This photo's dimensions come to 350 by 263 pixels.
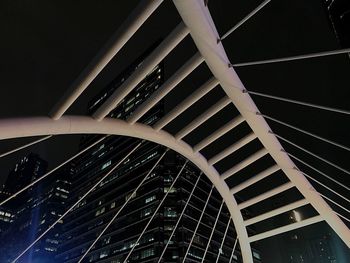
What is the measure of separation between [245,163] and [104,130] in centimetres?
547

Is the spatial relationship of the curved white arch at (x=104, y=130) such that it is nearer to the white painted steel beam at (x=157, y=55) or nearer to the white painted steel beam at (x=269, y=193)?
the white painted steel beam at (x=269, y=193)

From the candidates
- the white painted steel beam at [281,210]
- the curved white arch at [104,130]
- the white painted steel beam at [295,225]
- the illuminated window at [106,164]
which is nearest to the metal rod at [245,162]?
the curved white arch at [104,130]

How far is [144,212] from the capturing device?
70.9 m

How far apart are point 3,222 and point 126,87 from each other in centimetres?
12774

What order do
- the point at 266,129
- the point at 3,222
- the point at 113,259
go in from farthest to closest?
the point at 3,222, the point at 113,259, the point at 266,129

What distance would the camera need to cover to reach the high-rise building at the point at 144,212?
6788 centimetres

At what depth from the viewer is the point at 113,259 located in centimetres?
7206

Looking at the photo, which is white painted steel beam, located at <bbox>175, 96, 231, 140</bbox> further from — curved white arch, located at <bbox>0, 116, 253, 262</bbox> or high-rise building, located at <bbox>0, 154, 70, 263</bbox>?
high-rise building, located at <bbox>0, 154, 70, 263</bbox>

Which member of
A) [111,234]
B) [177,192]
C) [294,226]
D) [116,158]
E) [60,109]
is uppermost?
[116,158]

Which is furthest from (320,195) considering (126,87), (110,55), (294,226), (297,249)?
(297,249)

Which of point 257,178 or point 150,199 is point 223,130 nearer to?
point 257,178

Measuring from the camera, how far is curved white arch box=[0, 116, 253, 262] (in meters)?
7.62

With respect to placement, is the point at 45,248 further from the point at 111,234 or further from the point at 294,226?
the point at 294,226

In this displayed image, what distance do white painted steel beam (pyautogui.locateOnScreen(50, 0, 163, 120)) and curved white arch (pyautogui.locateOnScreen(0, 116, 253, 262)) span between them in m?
0.37
